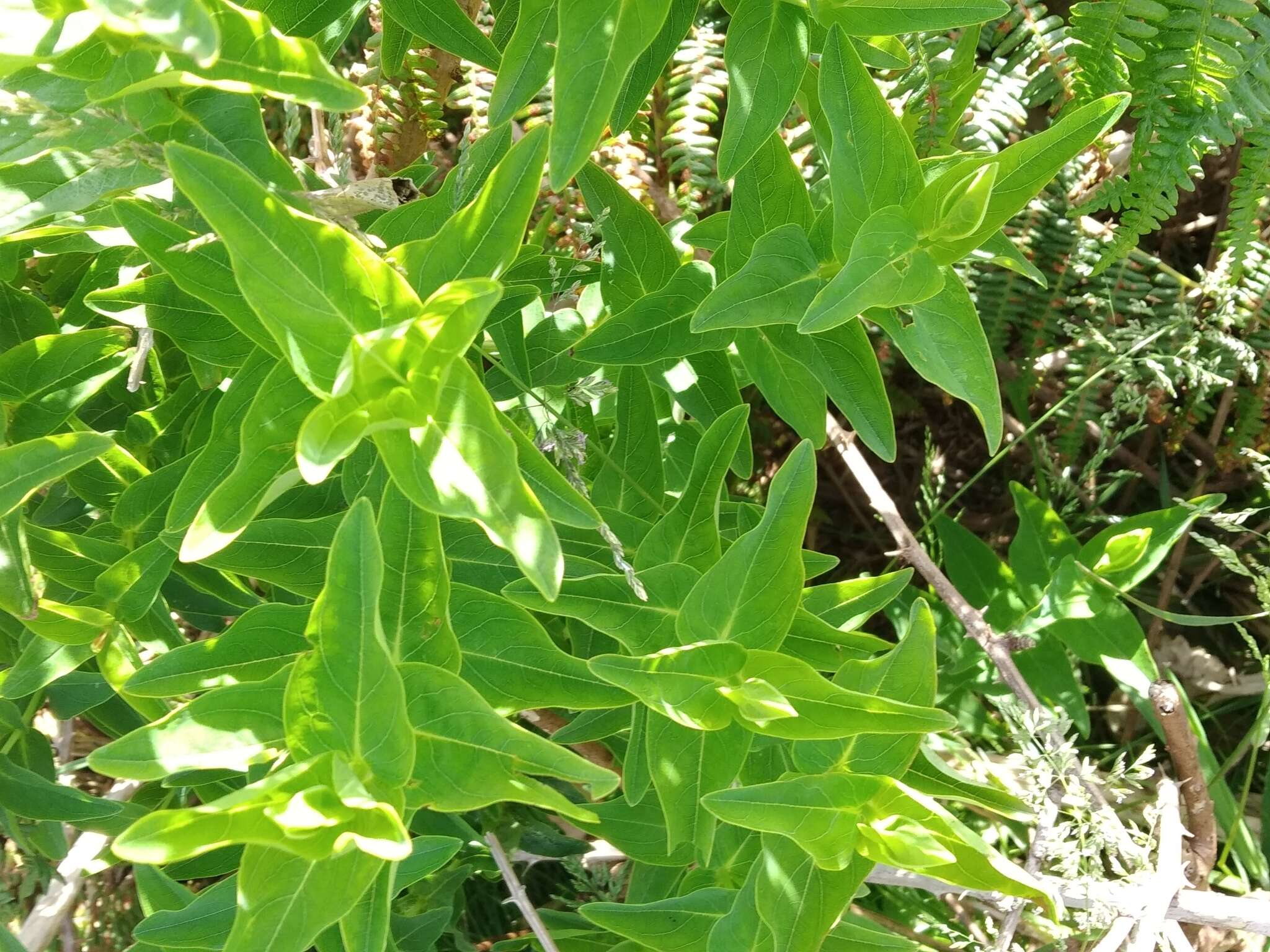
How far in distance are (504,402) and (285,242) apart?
35 centimetres

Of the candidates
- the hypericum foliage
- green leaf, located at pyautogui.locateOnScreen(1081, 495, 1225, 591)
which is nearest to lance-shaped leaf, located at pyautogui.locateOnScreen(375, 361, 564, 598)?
the hypericum foliage

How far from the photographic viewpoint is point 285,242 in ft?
2.14

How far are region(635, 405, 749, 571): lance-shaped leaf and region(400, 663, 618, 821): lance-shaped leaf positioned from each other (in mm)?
255

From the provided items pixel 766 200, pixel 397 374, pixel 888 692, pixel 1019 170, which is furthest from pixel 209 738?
pixel 1019 170

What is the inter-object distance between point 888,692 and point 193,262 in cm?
65

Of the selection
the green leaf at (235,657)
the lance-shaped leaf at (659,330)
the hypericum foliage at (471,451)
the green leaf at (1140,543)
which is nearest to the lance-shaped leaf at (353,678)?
the hypericum foliage at (471,451)

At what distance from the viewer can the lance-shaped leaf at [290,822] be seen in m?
0.62

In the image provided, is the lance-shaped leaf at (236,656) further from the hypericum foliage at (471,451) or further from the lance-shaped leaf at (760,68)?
the lance-shaped leaf at (760,68)

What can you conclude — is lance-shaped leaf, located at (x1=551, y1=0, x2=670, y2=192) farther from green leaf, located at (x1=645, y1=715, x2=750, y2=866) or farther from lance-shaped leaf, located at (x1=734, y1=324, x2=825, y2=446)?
green leaf, located at (x1=645, y1=715, x2=750, y2=866)

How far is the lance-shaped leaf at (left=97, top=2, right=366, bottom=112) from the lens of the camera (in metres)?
0.64

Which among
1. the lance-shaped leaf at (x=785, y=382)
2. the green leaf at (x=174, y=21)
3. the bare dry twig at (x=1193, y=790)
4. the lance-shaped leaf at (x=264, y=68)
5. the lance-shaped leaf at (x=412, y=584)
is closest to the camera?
the green leaf at (x=174, y=21)

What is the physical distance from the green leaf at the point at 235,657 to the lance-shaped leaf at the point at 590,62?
42 cm

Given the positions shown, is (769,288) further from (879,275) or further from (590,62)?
(590,62)

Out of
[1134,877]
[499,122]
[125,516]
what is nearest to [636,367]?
[499,122]
